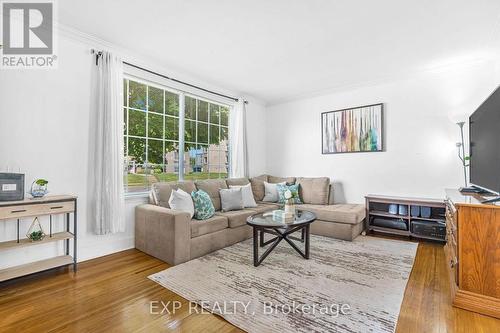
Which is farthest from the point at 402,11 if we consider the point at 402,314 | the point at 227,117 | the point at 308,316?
the point at 227,117

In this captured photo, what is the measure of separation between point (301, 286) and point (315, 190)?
241cm

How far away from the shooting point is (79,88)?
2805mm

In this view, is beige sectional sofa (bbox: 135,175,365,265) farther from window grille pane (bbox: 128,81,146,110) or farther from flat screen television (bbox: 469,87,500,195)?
flat screen television (bbox: 469,87,500,195)

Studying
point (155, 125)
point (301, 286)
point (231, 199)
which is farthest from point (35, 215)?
point (301, 286)

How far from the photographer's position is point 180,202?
9.91ft

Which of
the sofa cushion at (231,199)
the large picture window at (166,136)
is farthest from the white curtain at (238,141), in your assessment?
the sofa cushion at (231,199)

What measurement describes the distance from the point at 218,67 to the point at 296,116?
2200mm

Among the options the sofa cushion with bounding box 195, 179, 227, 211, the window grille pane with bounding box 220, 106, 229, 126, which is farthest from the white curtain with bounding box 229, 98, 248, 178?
the sofa cushion with bounding box 195, 179, 227, 211

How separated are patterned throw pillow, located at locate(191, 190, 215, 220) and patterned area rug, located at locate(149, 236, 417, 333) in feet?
1.61

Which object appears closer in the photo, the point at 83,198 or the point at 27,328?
the point at 27,328

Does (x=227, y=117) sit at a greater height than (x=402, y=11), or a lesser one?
lesser

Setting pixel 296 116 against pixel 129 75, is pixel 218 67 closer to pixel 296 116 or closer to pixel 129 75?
pixel 129 75

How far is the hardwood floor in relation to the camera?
65.0 inches

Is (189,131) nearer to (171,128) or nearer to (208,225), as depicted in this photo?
(171,128)
